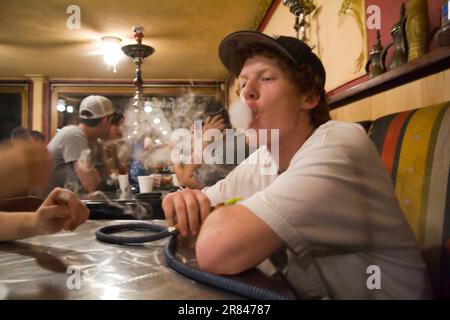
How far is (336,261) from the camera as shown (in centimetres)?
74

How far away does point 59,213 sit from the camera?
102 cm

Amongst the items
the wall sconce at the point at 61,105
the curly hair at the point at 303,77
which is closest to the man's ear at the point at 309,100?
the curly hair at the point at 303,77

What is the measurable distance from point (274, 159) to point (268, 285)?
0.64 metres

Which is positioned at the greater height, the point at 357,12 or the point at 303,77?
the point at 357,12

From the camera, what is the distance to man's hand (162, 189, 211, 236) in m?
0.83

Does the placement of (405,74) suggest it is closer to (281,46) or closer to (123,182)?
(281,46)

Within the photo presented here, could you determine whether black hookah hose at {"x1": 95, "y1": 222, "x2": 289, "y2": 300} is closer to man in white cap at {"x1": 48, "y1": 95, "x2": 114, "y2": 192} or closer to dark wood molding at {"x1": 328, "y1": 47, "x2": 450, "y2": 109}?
dark wood molding at {"x1": 328, "y1": 47, "x2": 450, "y2": 109}

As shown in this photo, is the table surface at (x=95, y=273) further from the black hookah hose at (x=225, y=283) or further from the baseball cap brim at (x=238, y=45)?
the baseball cap brim at (x=238, y=45)

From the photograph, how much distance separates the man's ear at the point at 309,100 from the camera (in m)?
1.11

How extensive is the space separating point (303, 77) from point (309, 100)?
98 mm

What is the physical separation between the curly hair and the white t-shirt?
274mm

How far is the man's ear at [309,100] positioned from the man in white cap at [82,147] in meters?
2.29

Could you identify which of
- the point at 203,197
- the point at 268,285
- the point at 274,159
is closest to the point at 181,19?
the point at 274,159

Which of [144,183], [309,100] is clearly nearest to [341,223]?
[309,100]
